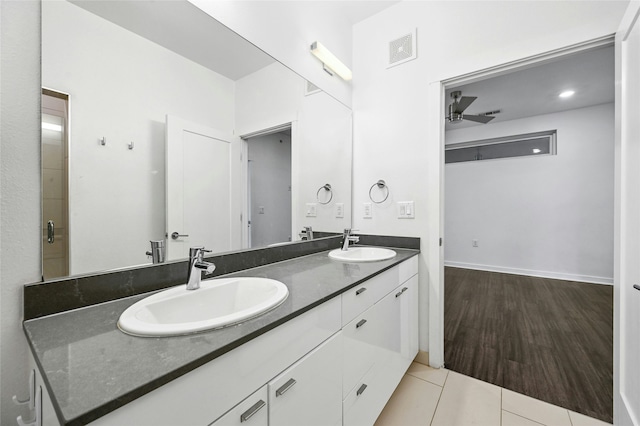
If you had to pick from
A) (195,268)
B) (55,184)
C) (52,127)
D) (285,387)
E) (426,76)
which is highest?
(426,76)

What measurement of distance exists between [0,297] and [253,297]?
68 cm

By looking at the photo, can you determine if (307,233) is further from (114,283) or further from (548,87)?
(548,87)

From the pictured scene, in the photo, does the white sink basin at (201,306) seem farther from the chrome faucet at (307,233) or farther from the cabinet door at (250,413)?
the chrome faucet at (307,233)

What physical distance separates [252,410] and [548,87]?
4.36m

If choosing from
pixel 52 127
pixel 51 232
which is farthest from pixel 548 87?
pixel 51 232

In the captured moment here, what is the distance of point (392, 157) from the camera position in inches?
81.7

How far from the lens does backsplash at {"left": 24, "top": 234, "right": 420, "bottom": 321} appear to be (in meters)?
0.76

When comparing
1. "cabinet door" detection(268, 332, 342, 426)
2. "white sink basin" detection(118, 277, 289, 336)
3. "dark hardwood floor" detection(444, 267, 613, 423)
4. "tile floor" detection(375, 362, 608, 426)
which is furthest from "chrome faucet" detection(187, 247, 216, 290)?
"dark hardwood floor" detection(444, 267, 613, 423)

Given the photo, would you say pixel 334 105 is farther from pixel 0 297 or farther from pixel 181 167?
pixel 0 297

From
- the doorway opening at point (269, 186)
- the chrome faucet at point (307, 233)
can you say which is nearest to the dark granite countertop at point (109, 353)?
the doorway opening at point (269, 186)

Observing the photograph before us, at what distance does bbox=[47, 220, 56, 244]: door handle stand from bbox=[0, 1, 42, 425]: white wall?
0.02 metres

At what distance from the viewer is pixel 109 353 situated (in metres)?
0.57

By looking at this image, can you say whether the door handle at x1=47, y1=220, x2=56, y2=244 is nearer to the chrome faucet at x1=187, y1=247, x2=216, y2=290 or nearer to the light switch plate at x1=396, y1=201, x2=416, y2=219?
the chrome faucet at x1=187, y1=247, x2=216, y2=290

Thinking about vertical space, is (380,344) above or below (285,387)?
below
